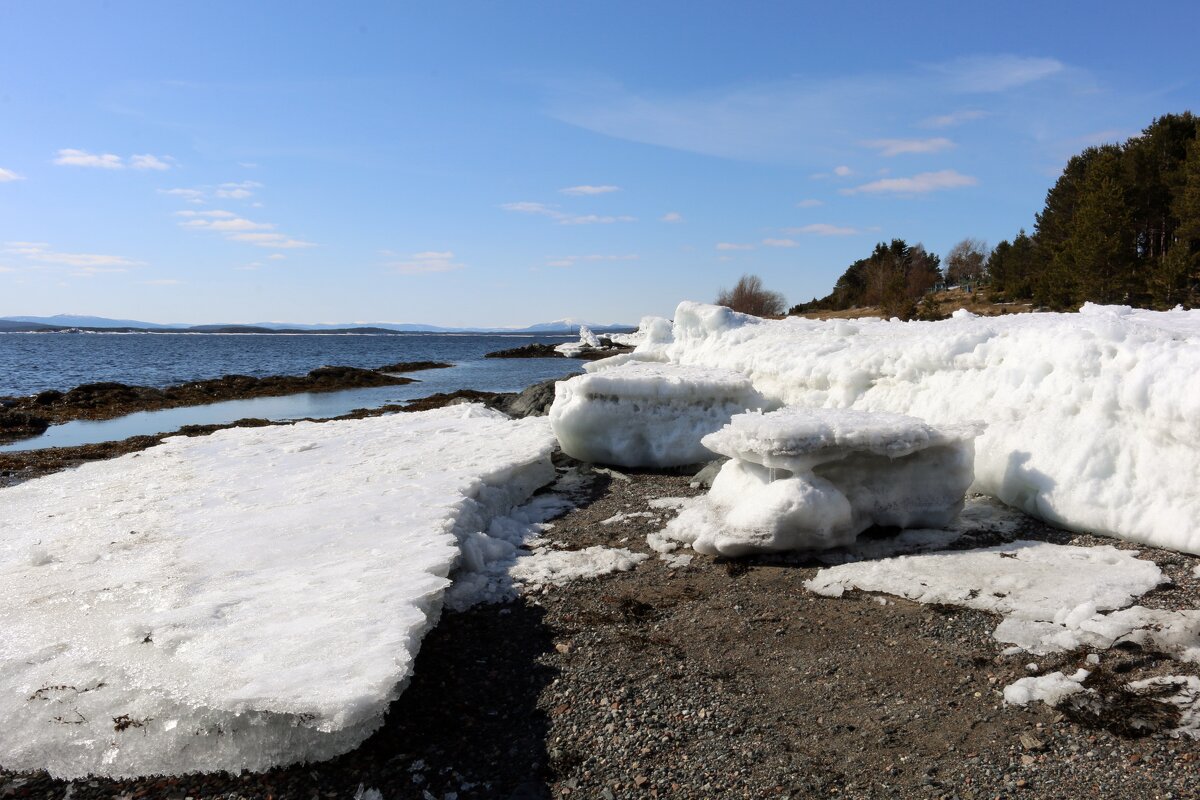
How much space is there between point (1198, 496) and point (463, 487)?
8.79 m

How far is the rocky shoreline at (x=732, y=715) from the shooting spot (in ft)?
14.6

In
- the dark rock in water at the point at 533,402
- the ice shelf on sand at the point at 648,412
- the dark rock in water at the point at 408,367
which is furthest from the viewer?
the dark rock in water at the point at 408,367

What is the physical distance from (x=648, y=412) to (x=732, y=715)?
29.4 feet

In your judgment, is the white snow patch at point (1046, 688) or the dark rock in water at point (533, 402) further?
the dark rock in water at point (533, 402)

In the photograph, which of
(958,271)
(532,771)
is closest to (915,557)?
(532,771)

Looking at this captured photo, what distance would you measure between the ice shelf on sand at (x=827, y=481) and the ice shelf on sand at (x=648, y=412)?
4.46m

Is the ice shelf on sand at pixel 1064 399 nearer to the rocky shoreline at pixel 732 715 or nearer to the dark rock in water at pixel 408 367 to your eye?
the rocky shoreline at pixel 732 715

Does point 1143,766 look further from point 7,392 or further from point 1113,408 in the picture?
point 7,392

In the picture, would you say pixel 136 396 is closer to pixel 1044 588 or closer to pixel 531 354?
pixel 1044 588

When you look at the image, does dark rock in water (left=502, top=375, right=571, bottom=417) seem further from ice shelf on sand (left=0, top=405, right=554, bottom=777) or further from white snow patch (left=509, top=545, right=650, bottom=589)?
white snow patch (left=509, top=545, right=650, bottom=589)

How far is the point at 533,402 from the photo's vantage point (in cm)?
2086

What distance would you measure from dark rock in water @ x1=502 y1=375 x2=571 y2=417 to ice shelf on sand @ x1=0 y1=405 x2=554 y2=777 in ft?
22.8

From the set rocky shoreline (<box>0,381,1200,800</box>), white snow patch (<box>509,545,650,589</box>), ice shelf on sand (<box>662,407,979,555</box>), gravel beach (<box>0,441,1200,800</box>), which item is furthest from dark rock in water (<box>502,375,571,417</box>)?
gravel beach (<box>0,441,1200,800</box>)

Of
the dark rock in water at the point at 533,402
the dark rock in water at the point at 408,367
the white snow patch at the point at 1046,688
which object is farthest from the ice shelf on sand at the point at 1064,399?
the dark rock in water at the point at 408,367
